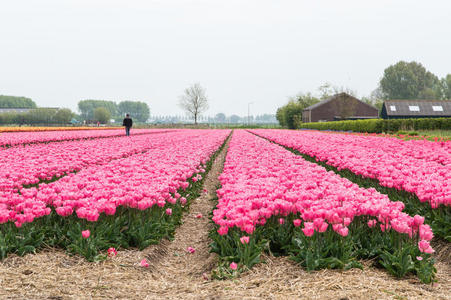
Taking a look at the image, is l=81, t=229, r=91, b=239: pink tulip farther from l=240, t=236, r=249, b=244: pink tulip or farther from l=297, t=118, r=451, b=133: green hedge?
l=297, t=118, r=451, b=133: green hedge

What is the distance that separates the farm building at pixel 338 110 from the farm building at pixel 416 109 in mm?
6235

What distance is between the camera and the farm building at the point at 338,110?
2717 inches

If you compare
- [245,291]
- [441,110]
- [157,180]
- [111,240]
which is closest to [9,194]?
[111,240]

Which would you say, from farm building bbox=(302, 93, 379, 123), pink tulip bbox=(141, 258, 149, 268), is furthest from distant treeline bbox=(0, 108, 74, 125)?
pink tulip bbox=(141, 258, 149, 268)

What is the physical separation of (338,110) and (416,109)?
46.8 feet

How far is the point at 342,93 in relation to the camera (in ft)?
225

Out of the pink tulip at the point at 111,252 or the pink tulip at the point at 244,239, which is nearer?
the pink tulip at the point at 244,239

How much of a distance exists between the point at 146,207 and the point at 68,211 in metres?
0.95

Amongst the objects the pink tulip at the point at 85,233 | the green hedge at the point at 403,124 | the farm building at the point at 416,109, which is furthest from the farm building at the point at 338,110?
the pink tulip at the point at 85,233

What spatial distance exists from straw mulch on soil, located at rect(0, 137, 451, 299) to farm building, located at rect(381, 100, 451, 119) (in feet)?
224

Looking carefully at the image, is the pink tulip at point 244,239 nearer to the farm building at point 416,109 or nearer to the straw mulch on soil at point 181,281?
the straw mulch on soil at point 181,281

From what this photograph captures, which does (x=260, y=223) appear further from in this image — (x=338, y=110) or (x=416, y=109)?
(x=338, y=110)

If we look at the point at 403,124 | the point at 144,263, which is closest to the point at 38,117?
the point at 403,124

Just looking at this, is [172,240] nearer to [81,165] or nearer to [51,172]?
[51,172]
